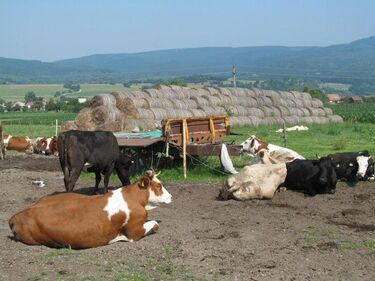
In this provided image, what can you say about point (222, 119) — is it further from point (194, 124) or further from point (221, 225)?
point (221, 225)

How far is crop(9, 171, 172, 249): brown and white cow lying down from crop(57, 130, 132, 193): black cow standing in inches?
131

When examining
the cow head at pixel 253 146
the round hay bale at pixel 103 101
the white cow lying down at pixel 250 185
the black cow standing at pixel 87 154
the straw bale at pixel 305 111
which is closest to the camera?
the white cow lying down at pixel 250 185

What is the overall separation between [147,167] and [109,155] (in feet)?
11.7

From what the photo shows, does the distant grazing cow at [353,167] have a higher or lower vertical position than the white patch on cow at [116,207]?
lower

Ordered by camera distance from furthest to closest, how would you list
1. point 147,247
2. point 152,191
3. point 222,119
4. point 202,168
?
point 222,119, point 202,168, point 152,191, point 147,247

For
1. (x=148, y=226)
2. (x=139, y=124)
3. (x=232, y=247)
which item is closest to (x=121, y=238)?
(x=148, y=226)

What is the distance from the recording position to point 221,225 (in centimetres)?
1035

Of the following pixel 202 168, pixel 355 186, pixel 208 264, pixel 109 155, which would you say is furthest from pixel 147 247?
pixel 202 168

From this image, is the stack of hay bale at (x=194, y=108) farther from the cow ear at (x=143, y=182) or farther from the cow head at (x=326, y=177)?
the cow ear at (x=143, y=182)

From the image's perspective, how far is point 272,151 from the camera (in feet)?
54.4

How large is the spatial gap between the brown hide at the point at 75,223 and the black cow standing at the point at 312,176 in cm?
486

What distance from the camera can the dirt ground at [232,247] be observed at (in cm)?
761

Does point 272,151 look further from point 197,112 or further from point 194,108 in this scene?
point 194,108

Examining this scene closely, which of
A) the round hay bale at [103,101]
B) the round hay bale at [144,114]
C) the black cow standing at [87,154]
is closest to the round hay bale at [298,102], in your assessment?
the round hay bale at [144,114]
